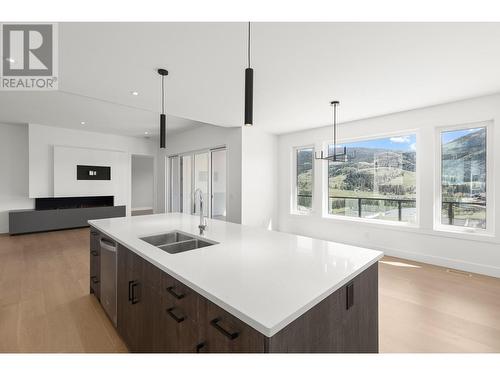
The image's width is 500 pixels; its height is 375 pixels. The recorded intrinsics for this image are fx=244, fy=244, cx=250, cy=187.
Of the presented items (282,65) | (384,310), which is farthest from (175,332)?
(282,65)

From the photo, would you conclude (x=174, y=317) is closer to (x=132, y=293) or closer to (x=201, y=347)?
(x=201, y=347)

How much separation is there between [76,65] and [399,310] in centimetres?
419

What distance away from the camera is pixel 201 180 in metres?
6.60

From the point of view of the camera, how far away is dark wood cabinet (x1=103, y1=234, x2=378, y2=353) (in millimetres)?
960

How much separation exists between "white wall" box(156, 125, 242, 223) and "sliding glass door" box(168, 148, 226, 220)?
20cm

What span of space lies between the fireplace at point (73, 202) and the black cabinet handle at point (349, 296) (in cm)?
760

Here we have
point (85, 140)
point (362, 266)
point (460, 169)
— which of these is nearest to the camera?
point (362, 266)

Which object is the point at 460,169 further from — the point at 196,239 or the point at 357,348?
the point at 196,239

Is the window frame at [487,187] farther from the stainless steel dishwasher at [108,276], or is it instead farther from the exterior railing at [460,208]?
the stainless steel dishwasher at [108,276]

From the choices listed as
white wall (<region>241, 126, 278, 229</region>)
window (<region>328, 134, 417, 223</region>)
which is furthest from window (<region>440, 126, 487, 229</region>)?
white wall (<region>241, 126, 278, 229</region>)

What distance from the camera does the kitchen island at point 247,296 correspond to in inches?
37.5

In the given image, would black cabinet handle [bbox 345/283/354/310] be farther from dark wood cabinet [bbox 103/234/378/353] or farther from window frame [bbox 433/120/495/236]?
window frame [bbox 433/120/495/236]
